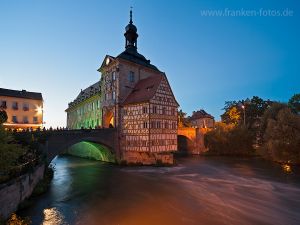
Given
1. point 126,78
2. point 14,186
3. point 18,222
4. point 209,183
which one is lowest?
point 209,183

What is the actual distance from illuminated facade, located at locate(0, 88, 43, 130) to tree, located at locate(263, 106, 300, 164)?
39606mm

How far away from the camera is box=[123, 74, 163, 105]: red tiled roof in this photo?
103 ft

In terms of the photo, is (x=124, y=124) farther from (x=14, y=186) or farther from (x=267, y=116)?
(x=267, y=116)

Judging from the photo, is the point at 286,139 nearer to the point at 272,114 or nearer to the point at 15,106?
the point at 272,114

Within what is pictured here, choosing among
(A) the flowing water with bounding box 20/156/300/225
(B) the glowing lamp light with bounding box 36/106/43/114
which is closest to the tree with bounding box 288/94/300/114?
(A) the flowing water with bounding box 20/156/300/225

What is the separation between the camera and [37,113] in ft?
137

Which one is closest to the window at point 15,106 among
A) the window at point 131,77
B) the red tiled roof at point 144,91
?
the red tiled roof at point 144,91

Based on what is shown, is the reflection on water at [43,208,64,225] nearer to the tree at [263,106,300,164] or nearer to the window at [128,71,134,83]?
the window at [128,71,134,83]

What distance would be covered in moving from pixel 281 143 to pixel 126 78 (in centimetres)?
2525

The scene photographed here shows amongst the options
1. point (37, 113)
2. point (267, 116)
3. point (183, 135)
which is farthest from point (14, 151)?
point (267, 116)

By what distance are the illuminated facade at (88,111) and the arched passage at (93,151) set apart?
3947 millimetres

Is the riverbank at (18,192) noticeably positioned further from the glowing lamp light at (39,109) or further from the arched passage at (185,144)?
the arched passage at (185,144)

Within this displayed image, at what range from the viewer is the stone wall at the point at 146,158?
3161 centimetres

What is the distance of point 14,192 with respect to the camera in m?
13.0
